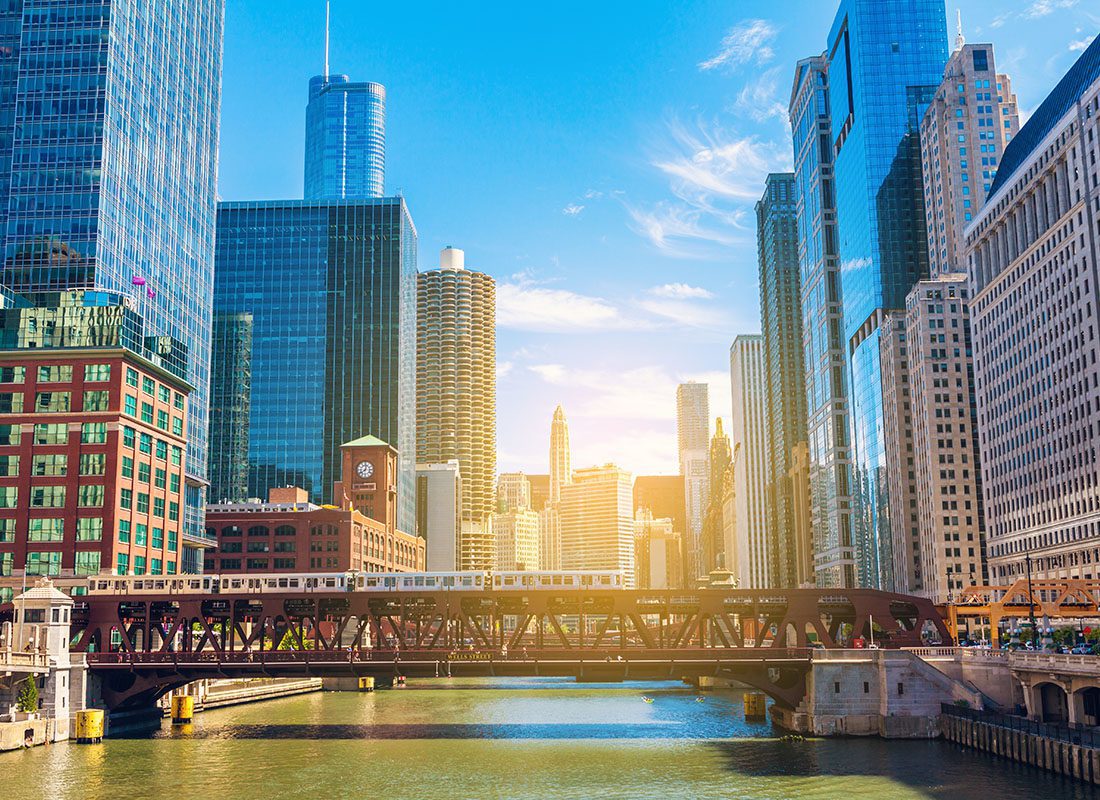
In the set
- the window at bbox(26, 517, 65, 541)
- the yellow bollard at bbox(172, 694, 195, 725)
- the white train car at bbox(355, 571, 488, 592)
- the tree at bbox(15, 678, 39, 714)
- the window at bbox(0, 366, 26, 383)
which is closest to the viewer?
the tree at bbox(15, 678, 39, 714)

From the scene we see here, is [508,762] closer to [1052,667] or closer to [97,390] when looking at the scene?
[1052,667]

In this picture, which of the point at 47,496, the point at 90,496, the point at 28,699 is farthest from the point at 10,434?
the point at 28,699

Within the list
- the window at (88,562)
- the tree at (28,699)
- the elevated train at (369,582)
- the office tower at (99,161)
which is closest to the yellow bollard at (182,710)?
the elevated train at (369,582)

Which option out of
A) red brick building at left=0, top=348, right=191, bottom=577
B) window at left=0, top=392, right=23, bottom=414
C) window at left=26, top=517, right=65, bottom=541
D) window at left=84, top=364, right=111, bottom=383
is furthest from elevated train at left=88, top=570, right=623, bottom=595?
window at left=0, top=392, right=23, bottom=414

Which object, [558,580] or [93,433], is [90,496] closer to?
[93,433]

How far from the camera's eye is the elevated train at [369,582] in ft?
348

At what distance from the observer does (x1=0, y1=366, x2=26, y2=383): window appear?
5167 inches

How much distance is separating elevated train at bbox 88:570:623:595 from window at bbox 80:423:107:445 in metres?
16.7

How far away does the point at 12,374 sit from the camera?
431 feet

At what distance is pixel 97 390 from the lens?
131 meters

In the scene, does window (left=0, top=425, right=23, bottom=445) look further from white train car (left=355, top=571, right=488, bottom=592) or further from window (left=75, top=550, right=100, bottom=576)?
white train car (left=355, top=571, right=488, bottom=592)

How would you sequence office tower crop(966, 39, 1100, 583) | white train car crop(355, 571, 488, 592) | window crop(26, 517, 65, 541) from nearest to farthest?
1. white train car crop(355, 571, 488, 592)
2. window crop(26, 517, 65, 541)
3. office tower crop(966, 39, 1100, 583)

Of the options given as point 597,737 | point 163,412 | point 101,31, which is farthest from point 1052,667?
point 101,31

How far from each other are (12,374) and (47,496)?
15.0 m
